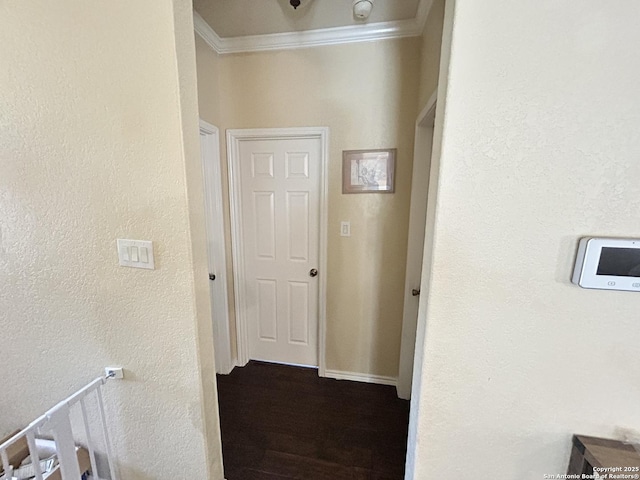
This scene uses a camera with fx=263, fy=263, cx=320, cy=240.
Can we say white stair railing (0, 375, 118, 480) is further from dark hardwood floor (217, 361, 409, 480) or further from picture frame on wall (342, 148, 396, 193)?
picture frame on wall (342, 148, 396, 193)

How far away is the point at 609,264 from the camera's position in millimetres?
699

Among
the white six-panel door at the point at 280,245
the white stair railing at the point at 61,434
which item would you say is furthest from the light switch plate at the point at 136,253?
the white six-panel door at the point at 280,245

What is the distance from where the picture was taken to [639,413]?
789 millimetres

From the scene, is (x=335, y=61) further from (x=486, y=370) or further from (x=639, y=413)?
(x=639, y=413)

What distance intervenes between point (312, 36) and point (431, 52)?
812 mm

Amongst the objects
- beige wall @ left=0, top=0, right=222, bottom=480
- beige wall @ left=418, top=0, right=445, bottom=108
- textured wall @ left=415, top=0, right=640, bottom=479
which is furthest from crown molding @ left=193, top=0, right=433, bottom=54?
textured wall @ left=415, top=0, right=640, bottom=479

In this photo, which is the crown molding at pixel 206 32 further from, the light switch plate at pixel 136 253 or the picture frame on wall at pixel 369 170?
the light switch plate at pixel 136 253

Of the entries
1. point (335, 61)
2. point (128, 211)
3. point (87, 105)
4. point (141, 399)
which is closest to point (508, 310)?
point (128, 211)

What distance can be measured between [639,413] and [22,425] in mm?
2520

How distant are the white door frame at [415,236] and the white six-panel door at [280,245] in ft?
2.22

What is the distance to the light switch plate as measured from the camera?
39.3 inches

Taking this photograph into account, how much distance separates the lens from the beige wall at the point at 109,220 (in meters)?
0.90

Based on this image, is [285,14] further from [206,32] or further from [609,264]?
[609,264]

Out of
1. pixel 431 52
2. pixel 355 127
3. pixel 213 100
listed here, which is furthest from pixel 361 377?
pixel 213 100
